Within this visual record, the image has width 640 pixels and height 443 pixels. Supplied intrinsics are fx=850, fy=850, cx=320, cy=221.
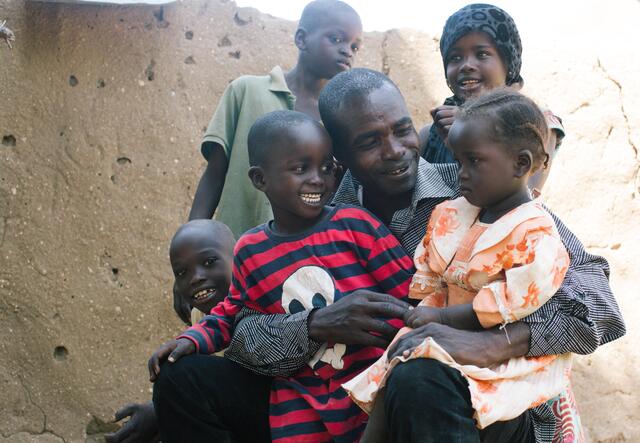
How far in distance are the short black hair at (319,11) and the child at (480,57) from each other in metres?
0.91

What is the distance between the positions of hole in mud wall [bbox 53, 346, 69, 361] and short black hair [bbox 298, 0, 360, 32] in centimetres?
194

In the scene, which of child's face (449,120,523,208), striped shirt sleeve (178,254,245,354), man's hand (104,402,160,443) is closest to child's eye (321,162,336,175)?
striped shirt sleeve (178,254,245,354)

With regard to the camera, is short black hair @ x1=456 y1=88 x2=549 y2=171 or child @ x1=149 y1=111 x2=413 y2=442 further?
child @ x1=149 y1=111 x2=413 y2=442

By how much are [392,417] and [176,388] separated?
2.36 feet

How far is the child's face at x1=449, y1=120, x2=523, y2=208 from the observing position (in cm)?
199

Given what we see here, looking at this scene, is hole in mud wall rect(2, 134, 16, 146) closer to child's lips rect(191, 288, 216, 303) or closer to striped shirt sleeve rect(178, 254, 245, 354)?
child's lips rect(191, 288, 216, 303)

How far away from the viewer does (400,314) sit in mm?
2023

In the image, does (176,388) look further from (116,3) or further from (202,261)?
(116,3)

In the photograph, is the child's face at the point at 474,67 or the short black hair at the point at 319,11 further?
the short black hair at the point at 319,11

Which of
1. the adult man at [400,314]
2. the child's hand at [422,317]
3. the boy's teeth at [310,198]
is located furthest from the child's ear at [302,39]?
the child's hand at [422,317]

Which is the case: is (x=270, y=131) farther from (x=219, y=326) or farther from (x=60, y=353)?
(x=60, y=353)

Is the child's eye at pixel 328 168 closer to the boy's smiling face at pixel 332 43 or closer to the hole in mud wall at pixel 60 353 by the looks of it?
the boy's smiling face at pixel 332 43

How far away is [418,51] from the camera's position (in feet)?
15.9

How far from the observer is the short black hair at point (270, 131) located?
7.77 ft
